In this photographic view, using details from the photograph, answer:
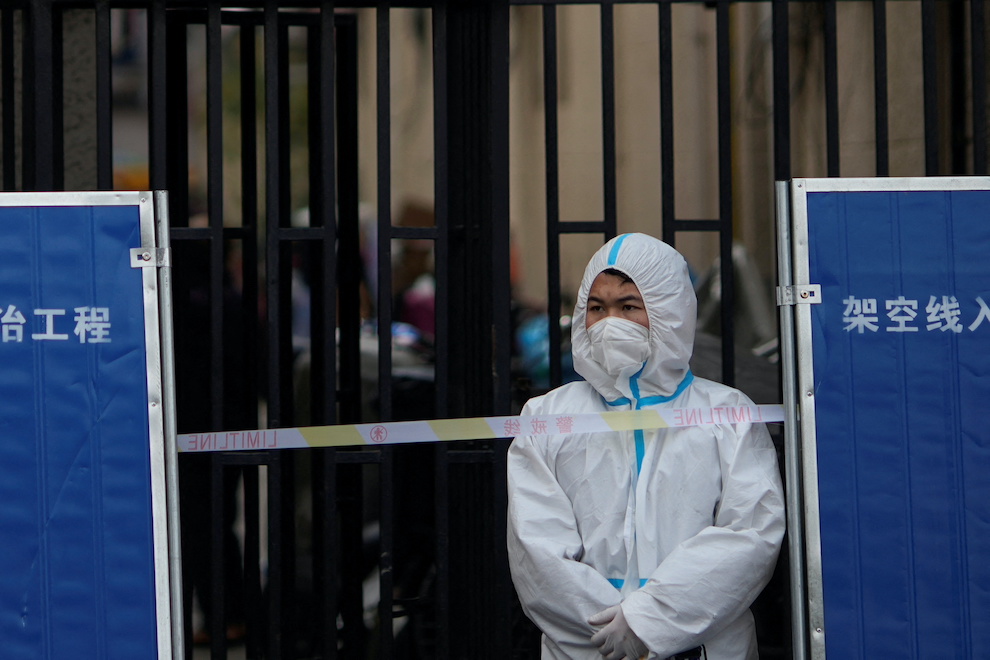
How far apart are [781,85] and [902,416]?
1362mm

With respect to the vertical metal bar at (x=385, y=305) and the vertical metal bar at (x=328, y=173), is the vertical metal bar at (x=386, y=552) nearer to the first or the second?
the vertical metal bar at (x=385, y=305)

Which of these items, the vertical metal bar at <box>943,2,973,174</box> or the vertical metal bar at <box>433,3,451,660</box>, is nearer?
the vertical metal bar at <box>433,3,451,660</box>

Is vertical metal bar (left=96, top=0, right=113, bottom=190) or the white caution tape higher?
vertical metal bar (left=96, top=0, right=113, bottom=190)

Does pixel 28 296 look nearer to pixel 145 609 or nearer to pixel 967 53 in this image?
pixel 145 609

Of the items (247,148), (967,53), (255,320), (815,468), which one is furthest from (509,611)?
(967,53)

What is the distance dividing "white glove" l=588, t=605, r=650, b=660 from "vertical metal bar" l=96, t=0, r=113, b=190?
2.21 m

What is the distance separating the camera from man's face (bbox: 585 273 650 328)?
368 centimetres

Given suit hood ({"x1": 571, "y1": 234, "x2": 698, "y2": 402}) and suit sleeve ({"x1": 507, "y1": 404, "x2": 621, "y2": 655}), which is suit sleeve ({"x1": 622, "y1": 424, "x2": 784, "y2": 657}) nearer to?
suit sleeve ({"x1": 507, "y1": 404, "x2": 621, "y2": 655})

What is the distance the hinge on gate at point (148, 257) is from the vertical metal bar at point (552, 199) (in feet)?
4.63

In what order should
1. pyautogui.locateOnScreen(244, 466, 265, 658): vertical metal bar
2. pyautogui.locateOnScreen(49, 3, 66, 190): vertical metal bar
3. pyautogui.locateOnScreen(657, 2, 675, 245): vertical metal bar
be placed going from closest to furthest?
pyautogui.locateOnScreen(49, 3, 66, 190): vertical metal bar
pyautogui.locateOnScreen(657, 2, 675, 245): vertical metal bar
pyautogui.locateOnScreen(244, 466, 265, 658): vertical metal bar

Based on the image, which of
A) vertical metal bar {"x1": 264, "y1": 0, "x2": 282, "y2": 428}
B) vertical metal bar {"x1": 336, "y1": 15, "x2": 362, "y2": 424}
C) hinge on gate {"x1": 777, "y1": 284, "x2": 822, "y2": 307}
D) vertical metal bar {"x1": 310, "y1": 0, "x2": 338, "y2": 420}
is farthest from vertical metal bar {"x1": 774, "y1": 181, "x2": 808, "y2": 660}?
vertical metal bar {"x1": 336, "y1": 15, "x2": 362, "y2": 424}

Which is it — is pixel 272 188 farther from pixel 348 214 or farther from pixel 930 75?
pixel 930 75

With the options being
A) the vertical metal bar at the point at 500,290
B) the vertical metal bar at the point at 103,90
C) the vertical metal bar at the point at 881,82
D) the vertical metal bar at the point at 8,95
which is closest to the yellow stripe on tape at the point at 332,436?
the vertical metal bar at the point at 500,290

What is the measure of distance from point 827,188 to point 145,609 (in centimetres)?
231
